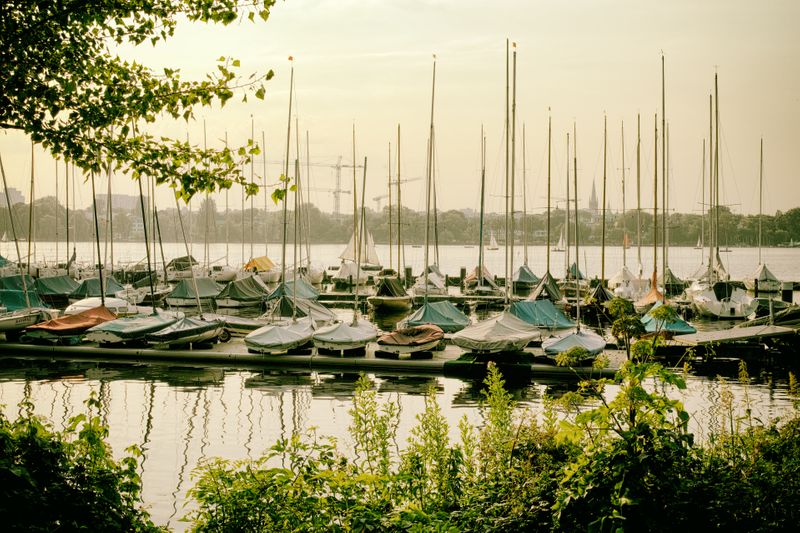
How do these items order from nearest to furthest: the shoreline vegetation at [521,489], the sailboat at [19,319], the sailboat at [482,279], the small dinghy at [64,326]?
the shoreline vegetation at [521,489], the small dinghy at [64,326], the sailboat at [19,319], the sailboat at [482,279]

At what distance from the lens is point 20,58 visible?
8.66 metres

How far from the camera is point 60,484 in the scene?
5.95 meters

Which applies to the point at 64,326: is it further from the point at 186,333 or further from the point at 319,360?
the point at 319,360

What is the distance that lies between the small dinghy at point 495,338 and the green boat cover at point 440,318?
6.40m

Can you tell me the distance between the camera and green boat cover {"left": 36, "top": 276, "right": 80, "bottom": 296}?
54.3 m

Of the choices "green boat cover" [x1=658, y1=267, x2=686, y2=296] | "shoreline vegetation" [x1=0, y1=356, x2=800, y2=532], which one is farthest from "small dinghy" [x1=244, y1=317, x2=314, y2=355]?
"green boat cover" [x1=658, y1=267, x2=686, y2=296]

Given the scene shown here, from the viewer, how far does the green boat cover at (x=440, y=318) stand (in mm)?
37375

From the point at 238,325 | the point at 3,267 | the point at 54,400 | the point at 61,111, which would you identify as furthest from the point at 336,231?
the point at 61,111

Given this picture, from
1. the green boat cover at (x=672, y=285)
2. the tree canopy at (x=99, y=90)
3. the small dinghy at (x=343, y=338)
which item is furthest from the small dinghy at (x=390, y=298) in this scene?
the tree canopy at (x=99, y=90)

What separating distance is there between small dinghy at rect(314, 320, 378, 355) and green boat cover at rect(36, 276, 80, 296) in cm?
3017

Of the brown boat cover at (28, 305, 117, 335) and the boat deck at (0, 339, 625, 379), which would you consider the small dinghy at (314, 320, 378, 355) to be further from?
the brown boat cover at (28, 305, 117, 335)

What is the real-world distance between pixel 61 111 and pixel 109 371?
2396 centimetres

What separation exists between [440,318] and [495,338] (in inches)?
317

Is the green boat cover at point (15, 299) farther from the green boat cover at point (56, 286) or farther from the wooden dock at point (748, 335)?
the wooden dock at point (748, 335)
